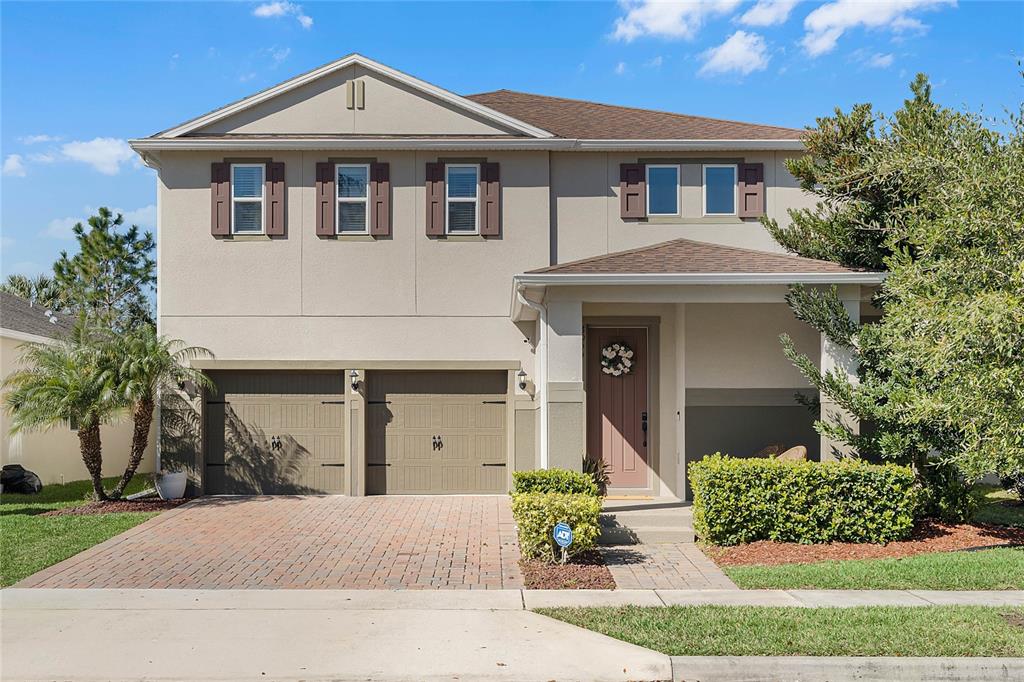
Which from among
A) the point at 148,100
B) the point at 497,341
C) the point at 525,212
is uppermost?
the point at 148,100

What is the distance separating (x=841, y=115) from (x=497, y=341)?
6.60 m

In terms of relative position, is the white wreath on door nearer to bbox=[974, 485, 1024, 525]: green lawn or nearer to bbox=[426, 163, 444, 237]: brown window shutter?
bbox=[426, 163, 444, 237]: brown window shutter

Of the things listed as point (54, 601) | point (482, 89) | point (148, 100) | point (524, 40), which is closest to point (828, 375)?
point (524, 40)

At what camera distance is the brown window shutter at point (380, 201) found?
1410cm

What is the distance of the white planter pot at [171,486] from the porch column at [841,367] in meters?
10.3

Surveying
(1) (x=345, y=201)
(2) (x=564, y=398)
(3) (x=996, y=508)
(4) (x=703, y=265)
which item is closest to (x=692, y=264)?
(4) (x=703, y=265)

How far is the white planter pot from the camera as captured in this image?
524 inches

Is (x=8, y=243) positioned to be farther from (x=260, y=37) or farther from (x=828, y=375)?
(x=828, y=375)

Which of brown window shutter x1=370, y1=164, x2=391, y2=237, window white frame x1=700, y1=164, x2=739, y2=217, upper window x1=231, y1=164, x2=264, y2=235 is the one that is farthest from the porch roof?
upper window x1=231, y1=164, x2=264, y2=235

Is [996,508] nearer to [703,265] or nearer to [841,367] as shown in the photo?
[841,367]

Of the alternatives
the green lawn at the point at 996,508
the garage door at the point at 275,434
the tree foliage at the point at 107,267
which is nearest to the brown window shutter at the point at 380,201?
the garage door at the point at 275,434

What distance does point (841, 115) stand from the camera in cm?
1085

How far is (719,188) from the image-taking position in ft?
47.3

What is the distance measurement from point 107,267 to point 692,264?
88.3ft
